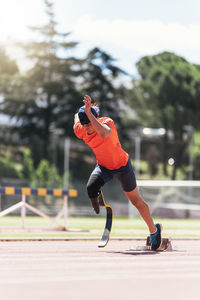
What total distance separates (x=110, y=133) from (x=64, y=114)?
4687cm

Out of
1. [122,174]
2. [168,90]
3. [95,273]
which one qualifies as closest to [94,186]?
[122,174]

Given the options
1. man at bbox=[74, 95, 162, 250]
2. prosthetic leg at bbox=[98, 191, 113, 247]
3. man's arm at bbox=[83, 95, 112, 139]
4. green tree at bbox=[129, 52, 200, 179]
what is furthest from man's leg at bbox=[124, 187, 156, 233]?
green tree at bbox=[129, 52, 200, 179]

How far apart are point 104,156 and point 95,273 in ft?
6.59

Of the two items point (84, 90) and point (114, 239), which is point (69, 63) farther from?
point (114, 239)

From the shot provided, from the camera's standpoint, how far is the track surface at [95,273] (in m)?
4.11

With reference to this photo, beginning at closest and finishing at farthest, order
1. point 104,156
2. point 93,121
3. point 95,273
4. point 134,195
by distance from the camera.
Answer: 1. point 95,273
2. point 93,121
3. point 104,156
4. point 134,195

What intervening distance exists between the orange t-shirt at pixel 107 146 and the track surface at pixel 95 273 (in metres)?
1.03

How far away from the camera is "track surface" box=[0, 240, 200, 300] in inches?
162

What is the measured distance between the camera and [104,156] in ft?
22.1

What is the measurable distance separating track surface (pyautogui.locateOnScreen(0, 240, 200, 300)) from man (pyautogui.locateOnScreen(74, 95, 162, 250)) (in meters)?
0.58

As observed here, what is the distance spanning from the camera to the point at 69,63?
52375mm

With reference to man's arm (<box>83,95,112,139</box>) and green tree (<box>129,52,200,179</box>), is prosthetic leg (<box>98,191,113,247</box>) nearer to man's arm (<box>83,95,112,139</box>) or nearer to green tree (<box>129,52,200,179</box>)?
man's arm (<box>83,95,112,139</box>)

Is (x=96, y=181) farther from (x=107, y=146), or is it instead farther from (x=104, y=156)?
(x=107, y=146)

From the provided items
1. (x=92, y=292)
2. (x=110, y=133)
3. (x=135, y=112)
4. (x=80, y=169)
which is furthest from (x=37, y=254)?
(x=80, y=169)
